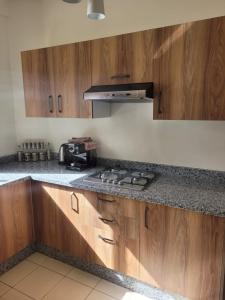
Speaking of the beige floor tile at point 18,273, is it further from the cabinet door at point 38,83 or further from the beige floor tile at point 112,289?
the cabinet door at point 38,83

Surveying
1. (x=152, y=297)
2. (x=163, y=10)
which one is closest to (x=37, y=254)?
(x=152, y=297)

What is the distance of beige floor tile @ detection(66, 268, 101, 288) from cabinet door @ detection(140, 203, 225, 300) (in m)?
0.47

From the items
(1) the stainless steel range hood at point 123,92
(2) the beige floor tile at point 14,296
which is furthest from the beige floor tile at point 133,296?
(1) the stainless steel range hood at point 123,92

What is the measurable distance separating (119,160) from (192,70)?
109 centimetres

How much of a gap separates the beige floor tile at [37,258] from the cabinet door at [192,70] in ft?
5.81

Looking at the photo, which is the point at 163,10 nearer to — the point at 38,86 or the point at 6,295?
the point at 38,86

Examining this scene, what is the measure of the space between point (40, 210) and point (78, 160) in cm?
59

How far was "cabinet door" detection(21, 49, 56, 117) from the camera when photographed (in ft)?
7.36

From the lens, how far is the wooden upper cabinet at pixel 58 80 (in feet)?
6.72

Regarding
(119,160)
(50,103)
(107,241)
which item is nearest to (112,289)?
(107,241)

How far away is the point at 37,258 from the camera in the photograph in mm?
2338

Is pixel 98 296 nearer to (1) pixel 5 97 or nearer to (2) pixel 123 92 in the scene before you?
(2) pixel 123 92

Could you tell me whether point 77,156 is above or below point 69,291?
above

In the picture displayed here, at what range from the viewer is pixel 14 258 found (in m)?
2.23
